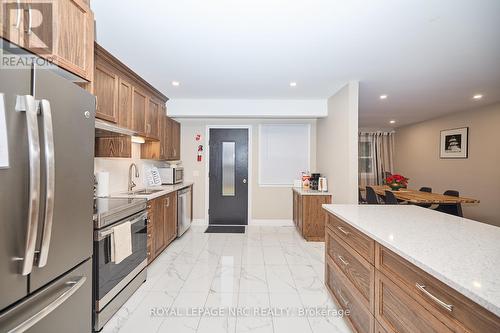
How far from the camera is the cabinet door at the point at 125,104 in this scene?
263 centimetres

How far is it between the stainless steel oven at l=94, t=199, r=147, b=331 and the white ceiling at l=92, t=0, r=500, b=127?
64.9 inches

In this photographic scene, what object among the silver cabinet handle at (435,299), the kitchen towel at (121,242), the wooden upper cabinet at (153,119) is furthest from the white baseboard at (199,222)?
the silver cabinet handle at (435,299)

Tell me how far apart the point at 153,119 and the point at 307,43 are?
2564 mm

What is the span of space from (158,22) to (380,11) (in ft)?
5.89

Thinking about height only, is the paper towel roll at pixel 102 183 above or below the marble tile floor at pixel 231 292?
above

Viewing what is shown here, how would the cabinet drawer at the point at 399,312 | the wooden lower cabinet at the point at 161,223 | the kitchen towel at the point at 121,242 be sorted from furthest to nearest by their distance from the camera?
1. the wooden lower cabinet at the point at 161,223
2. the kitchen towel at the point at 121,242
3. the cabinet drawer at the point at 399,312

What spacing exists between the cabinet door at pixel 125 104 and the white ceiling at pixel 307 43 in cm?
27

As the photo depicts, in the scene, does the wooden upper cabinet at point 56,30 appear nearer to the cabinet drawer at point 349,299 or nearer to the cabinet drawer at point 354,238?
the cabinet drawer at point 354,238

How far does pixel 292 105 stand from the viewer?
422cm

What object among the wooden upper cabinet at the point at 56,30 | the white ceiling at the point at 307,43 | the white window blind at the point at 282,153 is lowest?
the white window blind at the point at 282,153

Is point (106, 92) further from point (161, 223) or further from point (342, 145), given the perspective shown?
point (342, 145)

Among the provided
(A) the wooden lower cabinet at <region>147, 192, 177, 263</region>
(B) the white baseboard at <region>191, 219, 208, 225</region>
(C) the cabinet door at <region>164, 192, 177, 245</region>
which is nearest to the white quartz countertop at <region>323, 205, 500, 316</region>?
(A) the wooden lower cabinet at <region>147, 192, 177, 263</region>

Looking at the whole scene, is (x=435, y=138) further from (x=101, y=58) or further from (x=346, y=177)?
(x=101, y=58)

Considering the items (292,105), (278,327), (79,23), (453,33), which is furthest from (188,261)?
(453,33)
